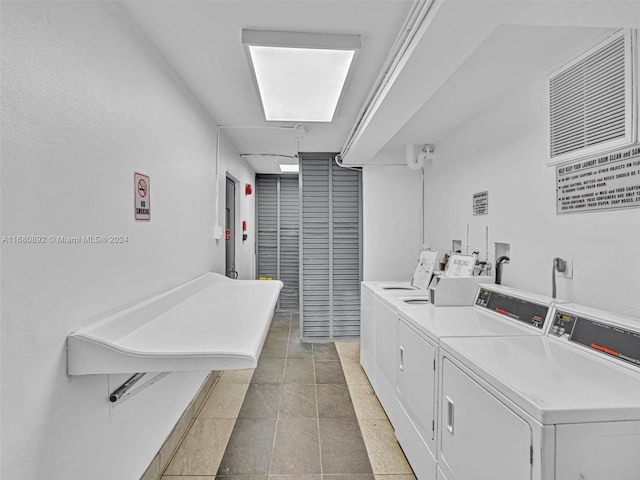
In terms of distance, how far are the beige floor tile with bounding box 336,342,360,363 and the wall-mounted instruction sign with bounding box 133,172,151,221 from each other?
114 inches

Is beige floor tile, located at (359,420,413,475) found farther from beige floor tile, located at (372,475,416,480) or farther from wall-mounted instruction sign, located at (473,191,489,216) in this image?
wall-mounted instruction sign, located at (473,191,489,216)

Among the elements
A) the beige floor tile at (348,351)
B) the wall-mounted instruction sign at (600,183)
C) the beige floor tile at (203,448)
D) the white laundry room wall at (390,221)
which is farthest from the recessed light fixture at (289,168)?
the wall-mounted instruction sign at (600,183)

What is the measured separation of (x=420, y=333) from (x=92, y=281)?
5.49ft

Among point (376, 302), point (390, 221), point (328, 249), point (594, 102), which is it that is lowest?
point (376, 302)

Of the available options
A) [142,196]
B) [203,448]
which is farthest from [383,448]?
[142,196]

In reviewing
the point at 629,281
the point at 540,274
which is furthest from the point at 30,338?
the point at 540,274

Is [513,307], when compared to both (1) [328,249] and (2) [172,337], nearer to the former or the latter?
(2) [172,337]

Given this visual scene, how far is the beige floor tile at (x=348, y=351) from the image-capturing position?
13.3 ft

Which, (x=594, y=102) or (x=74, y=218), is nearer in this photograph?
(x=74, y=218)

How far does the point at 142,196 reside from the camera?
184 centimetres

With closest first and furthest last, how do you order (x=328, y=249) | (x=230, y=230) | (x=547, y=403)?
(x=547, y=403) → (x=230, y=230) → (x=328, y=249)

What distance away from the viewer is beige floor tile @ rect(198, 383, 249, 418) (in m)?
2.78

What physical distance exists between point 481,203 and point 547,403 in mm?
2069

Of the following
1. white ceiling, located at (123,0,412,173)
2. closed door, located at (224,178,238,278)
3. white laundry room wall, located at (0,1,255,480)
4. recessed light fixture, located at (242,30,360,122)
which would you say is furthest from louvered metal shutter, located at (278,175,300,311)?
white laundry room wall, located at (0,1,255,480)
